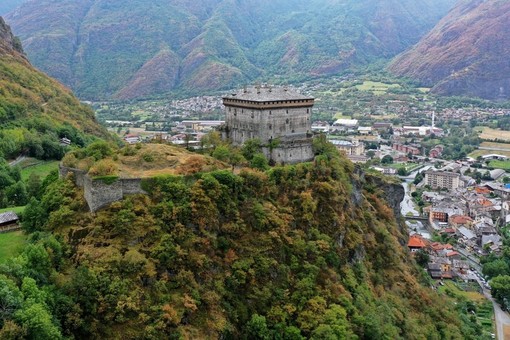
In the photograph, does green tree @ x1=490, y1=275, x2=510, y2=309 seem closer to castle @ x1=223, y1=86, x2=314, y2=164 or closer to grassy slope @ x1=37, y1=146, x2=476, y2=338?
grassy slope @ x1=37, y1=146, x2=476, y2=338

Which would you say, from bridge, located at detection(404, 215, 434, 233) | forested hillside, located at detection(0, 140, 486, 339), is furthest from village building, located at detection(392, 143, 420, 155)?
forested hillside, located at detection(0, 140, 486, 339)

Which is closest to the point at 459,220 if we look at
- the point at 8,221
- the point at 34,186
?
the point at 34,186

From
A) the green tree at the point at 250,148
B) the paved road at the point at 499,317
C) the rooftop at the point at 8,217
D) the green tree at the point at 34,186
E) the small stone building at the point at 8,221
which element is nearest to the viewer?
the small stone building at the point at 8,221

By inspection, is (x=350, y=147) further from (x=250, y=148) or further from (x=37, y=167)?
(x=250, y=148)

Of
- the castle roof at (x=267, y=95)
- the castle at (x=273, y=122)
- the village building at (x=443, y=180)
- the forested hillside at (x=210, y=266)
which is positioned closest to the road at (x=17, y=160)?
the forested hillside at (x=210, y=266)

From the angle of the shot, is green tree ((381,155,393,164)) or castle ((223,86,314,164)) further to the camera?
green tree ((381,155,393,164))

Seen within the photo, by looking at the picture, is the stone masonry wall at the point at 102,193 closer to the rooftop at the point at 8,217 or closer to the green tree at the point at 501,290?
the rooftop at the point at 8,217

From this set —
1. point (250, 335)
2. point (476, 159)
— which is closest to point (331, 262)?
point (250, 335)
